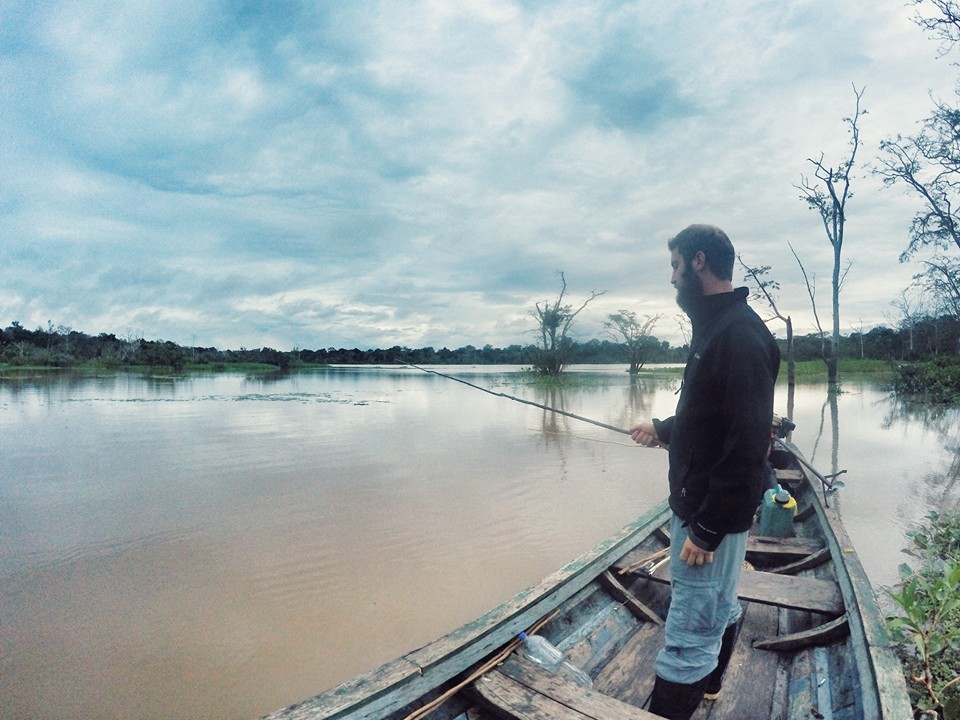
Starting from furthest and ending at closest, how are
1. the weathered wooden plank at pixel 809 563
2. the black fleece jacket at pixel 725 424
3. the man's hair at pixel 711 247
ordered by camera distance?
the weathered wooden plank at pixel 809 563 → the man's hair at pixel 711 247 → the black fleece jacket at pixel 725 424

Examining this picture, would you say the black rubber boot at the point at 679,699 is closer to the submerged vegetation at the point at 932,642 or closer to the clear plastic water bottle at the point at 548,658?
the clear plastic water bottle at the point at 548,658

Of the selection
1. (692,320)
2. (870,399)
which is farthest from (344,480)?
(870,399)

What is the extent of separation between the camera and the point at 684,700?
2020mm

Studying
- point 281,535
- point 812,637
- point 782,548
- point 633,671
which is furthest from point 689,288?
point 281,535

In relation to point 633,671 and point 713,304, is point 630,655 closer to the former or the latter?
point 633,671

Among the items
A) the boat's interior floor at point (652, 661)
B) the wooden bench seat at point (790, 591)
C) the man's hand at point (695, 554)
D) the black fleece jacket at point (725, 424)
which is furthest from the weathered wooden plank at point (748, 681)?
the black fleece jacket at point (725, 424)

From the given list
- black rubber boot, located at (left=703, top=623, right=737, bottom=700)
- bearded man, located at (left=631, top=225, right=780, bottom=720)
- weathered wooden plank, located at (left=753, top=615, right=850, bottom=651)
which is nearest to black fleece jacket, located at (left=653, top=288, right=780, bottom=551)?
bearded man, located at (left=631, top=225, right=780, bottom=720)

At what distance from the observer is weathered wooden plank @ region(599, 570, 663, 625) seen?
10.3 ft

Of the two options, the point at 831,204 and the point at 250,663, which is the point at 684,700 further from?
the point at 831,204

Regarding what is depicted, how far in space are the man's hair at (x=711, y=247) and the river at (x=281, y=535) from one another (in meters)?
3.30

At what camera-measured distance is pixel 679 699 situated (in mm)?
2025

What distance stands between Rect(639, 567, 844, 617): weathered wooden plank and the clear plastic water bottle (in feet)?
3.87

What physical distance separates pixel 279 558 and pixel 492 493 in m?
3.11

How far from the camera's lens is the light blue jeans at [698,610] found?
1.98 meters
